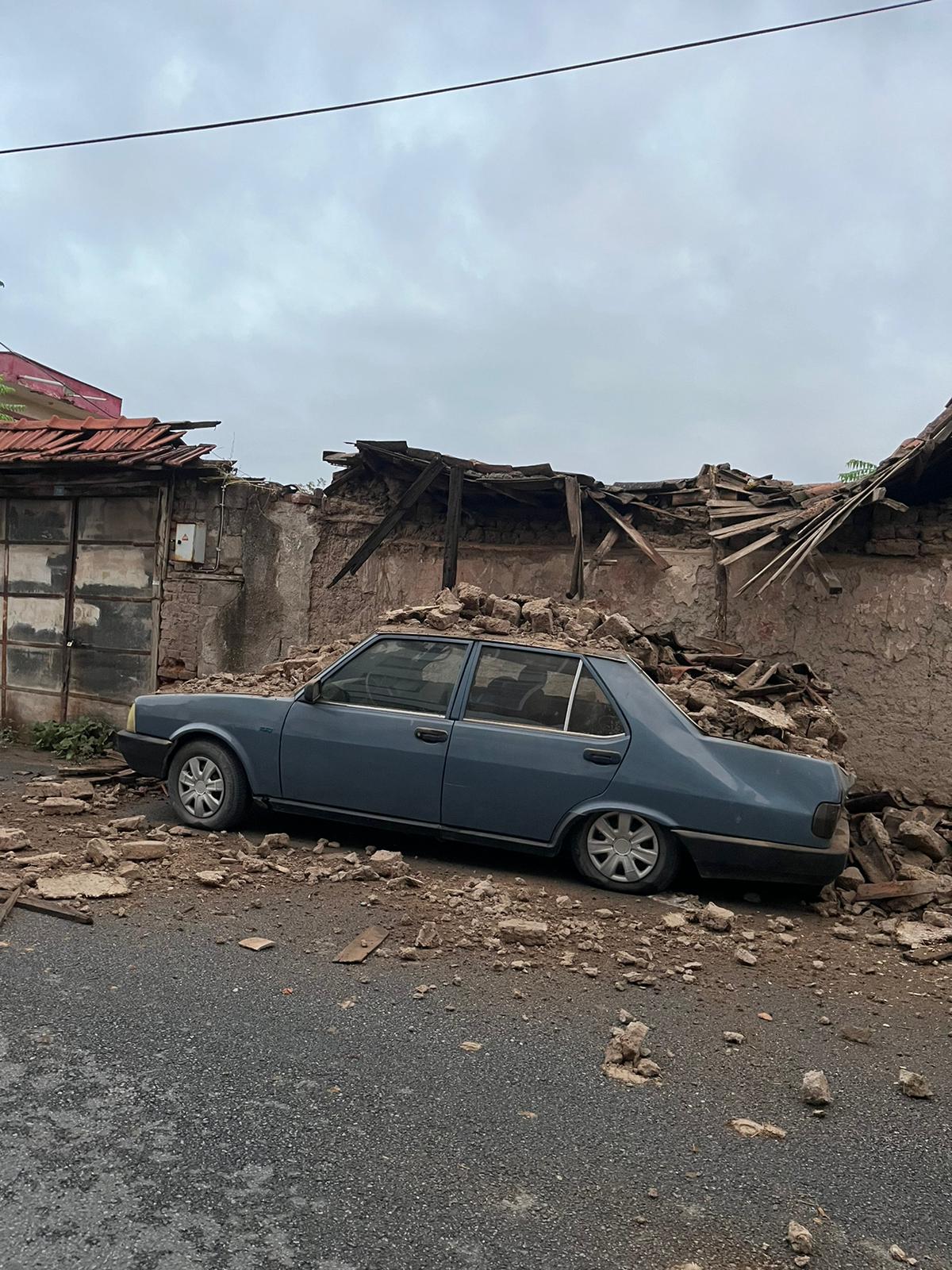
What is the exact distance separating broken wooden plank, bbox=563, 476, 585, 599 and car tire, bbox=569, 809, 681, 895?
10.8ft

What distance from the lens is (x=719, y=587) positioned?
7750mm

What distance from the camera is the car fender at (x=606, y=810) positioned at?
4906 millimetres

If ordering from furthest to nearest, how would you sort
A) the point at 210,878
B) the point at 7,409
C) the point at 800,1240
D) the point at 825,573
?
the point at 7,409, the point at 825,573, the point at 210,878, the point at 800,1240

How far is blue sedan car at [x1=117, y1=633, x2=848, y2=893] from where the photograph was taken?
483 cm

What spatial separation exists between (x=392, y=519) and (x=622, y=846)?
4236 millimetres

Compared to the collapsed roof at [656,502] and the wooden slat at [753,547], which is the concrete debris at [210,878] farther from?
the wooden slat at [753,547]

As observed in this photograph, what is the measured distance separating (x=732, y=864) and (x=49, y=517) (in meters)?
8.11

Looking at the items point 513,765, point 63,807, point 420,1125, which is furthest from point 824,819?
point 63,807

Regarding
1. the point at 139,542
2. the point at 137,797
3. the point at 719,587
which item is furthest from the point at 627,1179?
the point at 139,542

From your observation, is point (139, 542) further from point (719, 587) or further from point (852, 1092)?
point (852, 1092)

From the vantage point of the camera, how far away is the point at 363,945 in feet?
13.6


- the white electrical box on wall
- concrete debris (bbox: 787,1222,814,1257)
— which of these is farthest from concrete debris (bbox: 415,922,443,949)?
the white electrical box on wall

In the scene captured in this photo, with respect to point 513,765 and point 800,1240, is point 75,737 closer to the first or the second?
point 513,765

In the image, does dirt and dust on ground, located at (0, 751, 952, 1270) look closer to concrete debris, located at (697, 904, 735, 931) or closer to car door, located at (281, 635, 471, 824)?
concrete debris, located at (697, 904, 735, 931)
